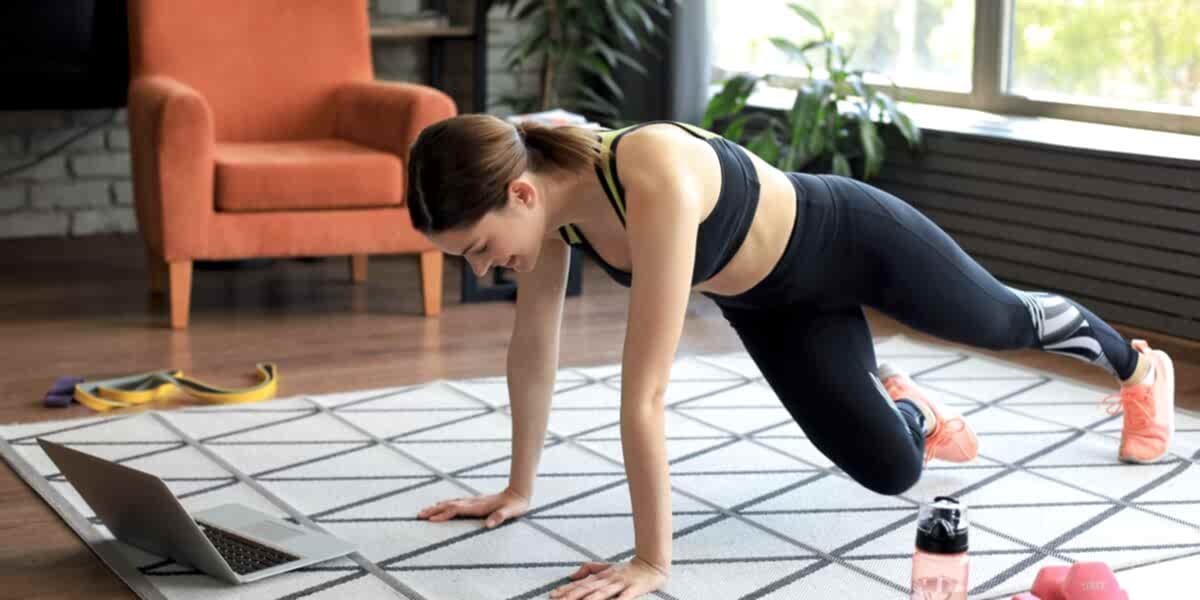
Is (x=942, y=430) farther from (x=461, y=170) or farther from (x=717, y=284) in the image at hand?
(x=461, y=170)

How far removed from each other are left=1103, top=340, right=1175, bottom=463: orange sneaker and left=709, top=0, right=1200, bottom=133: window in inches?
53.2

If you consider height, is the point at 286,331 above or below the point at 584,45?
below

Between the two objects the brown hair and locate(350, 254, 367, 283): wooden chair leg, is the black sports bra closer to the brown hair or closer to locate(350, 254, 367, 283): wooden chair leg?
the brown hair

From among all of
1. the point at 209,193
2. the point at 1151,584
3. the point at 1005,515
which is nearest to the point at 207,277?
the point at 209,193

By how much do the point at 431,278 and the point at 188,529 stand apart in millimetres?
1923

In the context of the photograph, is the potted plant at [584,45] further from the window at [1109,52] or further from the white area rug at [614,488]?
the white area rug at [614,488]

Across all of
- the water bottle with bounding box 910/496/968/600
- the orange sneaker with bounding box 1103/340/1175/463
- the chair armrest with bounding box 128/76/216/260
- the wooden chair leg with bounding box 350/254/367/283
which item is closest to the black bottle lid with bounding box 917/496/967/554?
the water bottle with bounding box 910/496/968/600

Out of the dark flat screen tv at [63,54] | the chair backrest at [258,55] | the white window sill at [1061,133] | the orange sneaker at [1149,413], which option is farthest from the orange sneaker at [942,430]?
the dark flat screen tv at [63,54]

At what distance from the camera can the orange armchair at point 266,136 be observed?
3566mm

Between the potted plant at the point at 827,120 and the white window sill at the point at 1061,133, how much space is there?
116 mm

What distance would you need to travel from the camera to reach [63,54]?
4.32 meters

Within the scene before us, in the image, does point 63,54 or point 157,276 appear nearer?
point 157,276

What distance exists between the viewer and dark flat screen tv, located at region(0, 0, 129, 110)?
4.25 m

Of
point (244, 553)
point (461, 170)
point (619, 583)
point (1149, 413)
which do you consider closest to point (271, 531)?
point (244, 553)
